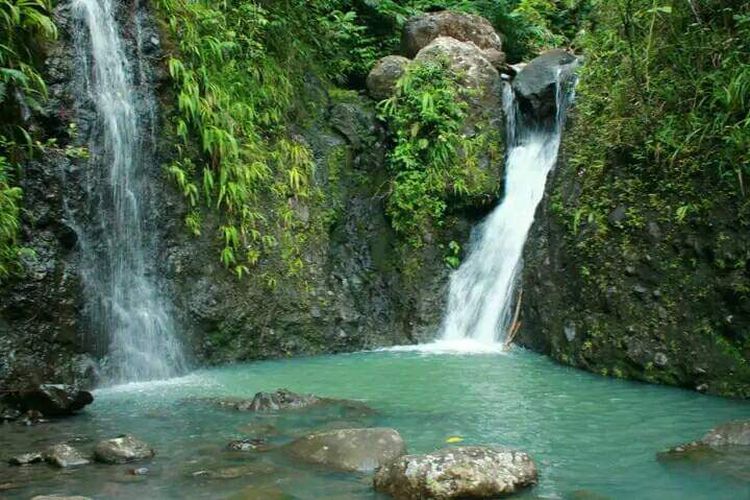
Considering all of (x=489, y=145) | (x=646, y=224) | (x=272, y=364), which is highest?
(x=489, y=145)

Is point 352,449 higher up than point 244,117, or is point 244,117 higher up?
point 244,117

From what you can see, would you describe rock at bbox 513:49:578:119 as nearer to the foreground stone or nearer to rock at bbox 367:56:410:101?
rock at bbox 367:56:410:101

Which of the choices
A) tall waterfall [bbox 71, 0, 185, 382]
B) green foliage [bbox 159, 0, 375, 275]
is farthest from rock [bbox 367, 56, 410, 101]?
tall waterfall [bbox 71, 0, 185, 382]

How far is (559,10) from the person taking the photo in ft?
54.1

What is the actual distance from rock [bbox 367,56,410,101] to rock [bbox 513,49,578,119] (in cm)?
190

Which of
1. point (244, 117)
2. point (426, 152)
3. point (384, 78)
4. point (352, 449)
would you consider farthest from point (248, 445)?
point (384, 78)

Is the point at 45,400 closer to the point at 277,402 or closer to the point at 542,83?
the point at 277,402

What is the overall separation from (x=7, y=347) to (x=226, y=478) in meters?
3.50

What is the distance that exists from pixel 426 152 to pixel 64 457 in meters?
7.69

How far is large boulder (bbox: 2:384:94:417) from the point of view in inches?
249

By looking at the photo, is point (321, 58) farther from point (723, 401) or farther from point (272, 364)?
point (723, 401)

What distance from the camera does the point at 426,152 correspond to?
37.7ft

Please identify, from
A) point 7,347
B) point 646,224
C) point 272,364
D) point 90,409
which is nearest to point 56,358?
point 7,347

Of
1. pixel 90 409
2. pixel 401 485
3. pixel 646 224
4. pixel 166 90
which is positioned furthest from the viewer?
pixel 166 90
